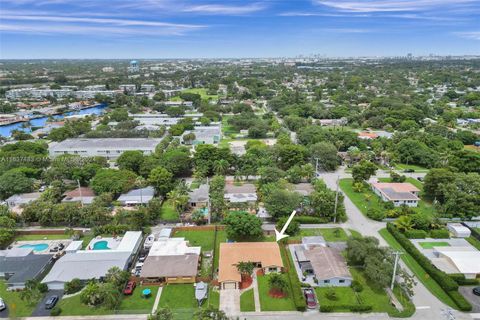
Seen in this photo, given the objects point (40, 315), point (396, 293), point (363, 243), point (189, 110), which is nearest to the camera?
point (40, 315)

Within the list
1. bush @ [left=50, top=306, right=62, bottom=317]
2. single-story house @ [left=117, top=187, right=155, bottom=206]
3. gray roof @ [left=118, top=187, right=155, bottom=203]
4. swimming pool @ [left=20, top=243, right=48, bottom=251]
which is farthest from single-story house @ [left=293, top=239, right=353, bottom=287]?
swimming pool @ [left=20, top=243, right=48, bottom=251]

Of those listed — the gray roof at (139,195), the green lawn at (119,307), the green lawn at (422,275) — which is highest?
the gray roof at (139,195)

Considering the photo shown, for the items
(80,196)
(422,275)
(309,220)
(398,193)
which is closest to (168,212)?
(80,196)

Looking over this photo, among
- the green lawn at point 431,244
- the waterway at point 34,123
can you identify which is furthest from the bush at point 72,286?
the waterway at point 34,123

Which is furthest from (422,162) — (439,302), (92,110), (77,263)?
(92,110)

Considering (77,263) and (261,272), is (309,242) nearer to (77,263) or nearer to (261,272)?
(261,272)

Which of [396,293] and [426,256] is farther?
[426,256]

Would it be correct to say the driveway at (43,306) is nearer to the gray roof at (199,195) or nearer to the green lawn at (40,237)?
the green lawn at (40,237)
